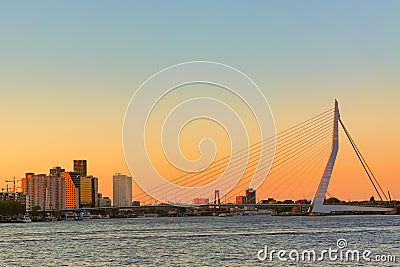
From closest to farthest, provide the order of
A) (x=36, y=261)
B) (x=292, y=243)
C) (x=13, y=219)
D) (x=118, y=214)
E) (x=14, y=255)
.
A: (x=36, y=261)
(x=14, y=255)
(x=292, y=243)
(x=13, y=219)
(x=118, y=214)

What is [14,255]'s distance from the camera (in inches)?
1561

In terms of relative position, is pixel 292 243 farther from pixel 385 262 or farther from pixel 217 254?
pixel 385 262

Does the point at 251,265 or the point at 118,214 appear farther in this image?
the point at 118,214

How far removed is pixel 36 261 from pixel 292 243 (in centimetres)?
1514

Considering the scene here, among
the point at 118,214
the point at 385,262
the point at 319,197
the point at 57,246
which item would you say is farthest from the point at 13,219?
the point at 385,262

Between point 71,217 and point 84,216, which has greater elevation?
point 84,216

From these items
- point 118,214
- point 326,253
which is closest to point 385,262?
point 326,253

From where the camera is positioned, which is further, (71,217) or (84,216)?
(84,216)

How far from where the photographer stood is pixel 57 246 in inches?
1817

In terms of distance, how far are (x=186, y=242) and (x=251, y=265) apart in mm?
15272

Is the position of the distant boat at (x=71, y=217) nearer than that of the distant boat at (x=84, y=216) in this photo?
Yes

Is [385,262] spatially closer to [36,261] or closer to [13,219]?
[36,261]

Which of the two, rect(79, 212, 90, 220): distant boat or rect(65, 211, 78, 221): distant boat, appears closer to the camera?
rect(65, 211, 78, 221): distant boat

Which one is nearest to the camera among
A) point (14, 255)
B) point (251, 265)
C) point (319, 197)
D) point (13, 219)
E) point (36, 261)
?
point (251, 265)
